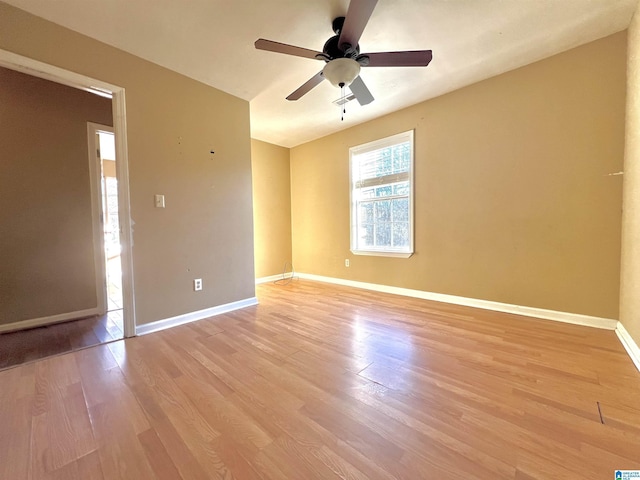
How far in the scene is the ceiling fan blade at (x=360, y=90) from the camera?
2135mm

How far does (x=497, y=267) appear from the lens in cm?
271

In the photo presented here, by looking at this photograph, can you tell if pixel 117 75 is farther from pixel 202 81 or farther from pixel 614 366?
pixel 614 366

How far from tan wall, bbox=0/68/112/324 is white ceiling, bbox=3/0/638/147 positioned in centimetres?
126

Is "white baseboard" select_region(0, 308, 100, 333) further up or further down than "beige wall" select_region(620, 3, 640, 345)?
further down

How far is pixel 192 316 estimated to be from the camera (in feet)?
8.61

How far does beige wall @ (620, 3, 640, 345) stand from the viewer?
1.71 metres

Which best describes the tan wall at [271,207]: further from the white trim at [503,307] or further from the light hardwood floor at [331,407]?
the light hardwood floor at [331,407]

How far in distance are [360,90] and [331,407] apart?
8.05ft

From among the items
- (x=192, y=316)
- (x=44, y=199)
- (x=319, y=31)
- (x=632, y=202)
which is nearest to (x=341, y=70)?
(x=319, y=31)

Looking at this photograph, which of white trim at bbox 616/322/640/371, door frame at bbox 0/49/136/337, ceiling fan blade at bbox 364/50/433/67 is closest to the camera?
white trim at bbox 616/322/640/371

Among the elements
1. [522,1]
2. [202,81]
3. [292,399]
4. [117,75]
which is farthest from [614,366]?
[117,75]

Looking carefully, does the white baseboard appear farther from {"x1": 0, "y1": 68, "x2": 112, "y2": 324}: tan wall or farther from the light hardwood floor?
the light hardwood floor

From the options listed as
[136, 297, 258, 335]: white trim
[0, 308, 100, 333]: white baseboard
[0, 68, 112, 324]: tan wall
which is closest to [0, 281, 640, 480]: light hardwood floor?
[136, 297, 258, 335]: white trim

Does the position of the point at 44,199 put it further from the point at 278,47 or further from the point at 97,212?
the point at 278,47
